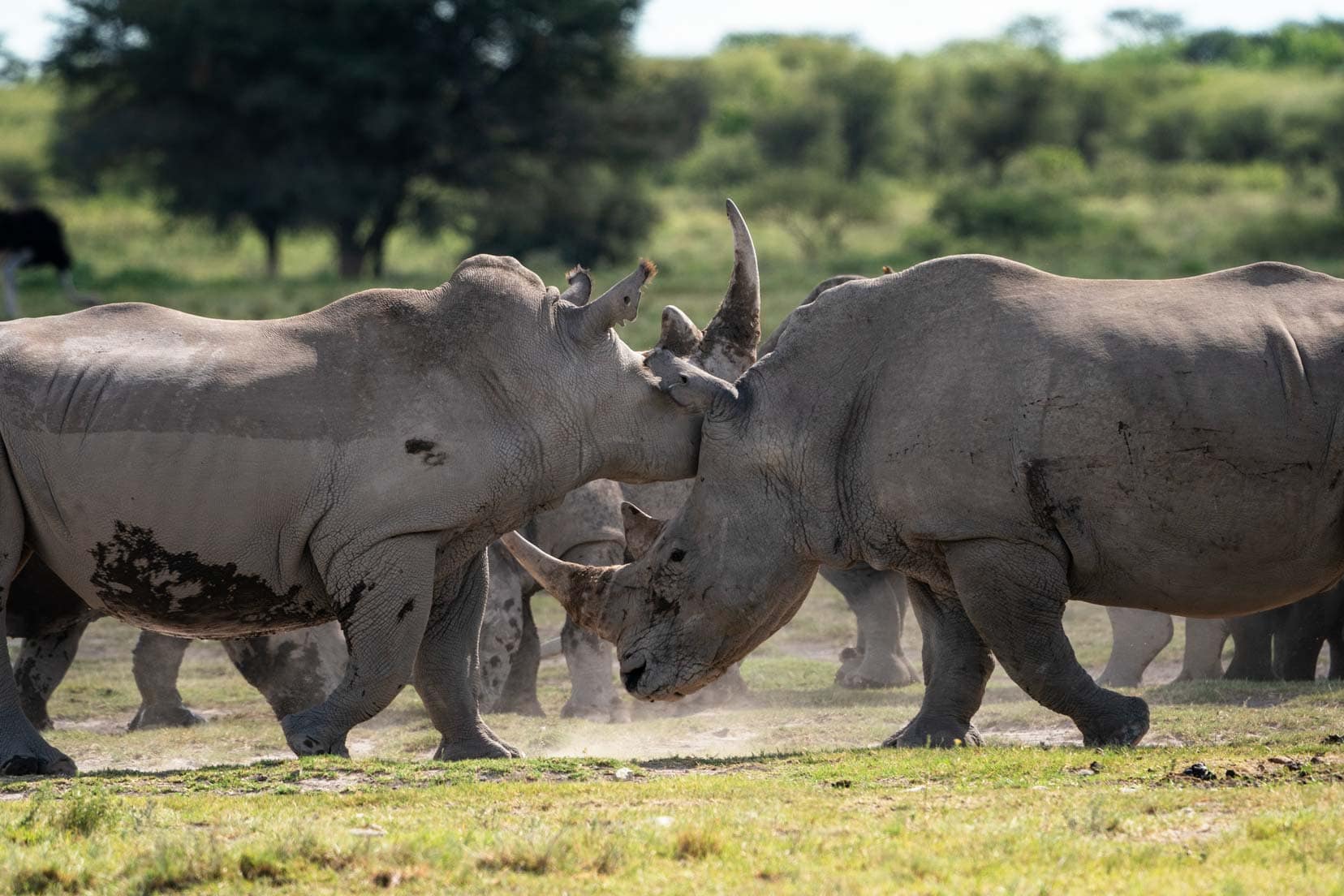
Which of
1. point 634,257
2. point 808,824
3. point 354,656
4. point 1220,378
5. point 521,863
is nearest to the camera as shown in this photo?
point 521,863

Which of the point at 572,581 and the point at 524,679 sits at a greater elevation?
the point at 572,581

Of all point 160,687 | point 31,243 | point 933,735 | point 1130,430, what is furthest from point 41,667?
point 31,243

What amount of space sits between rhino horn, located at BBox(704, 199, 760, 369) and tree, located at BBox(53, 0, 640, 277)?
27238 millimetres

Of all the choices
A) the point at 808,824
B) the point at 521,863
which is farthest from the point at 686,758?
the point at 521,863

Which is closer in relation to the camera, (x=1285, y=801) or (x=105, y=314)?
(x=1285, y=801)

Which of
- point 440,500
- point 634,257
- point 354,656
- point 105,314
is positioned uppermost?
point 105,314

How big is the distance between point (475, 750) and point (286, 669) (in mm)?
2387

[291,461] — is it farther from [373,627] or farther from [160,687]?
[160,687]

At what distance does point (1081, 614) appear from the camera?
15117 mm

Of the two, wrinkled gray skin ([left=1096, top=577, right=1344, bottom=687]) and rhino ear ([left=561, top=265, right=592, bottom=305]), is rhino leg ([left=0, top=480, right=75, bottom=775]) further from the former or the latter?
wrinkled gray skin ([left=1096, top=577, right=1344, bottom=687])

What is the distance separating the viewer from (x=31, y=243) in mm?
27828

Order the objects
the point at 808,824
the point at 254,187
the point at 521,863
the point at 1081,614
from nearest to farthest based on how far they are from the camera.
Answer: the point at 521,863, the point at 808,824, the point at 1081,614, the point at 254,187

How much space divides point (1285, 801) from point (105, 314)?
5.55 metres

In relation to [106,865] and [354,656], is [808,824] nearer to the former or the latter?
[106,865]
